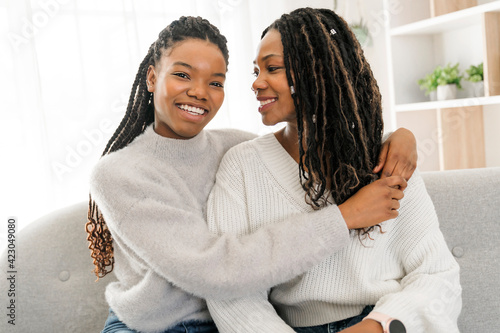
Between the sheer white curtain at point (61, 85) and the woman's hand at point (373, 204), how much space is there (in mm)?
1337

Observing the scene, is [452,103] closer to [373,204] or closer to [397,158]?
[397,158]

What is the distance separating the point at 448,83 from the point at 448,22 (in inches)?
10.4

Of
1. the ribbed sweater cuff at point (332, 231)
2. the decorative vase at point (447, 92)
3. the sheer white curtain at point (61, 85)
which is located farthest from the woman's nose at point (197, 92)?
the decorative vase at point (447, 92)

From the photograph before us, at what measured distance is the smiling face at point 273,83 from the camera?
1124 mm

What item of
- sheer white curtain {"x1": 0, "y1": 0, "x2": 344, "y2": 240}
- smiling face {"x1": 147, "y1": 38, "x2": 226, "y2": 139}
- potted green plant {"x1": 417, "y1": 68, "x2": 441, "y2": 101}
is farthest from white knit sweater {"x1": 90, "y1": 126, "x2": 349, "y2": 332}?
potted green plant {"x1": 417, "y1": 68, "x2": 441, "y2": 101}

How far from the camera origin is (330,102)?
1.12 m

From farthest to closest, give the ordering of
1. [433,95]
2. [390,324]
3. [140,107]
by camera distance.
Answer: [433,95], [140,107], [390,324]

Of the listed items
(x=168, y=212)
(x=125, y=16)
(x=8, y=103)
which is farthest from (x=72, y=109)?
(x=168, y=212)

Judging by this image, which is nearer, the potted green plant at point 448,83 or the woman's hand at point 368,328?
the woman's hand at point 368,328

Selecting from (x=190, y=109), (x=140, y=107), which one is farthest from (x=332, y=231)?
(x=140, y=107)

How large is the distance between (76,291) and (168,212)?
0.53 m

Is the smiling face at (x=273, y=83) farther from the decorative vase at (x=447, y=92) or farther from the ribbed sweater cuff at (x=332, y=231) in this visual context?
the decorative vase at (x=447, y=92)

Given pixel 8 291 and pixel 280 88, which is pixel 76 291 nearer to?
pixel 8 291

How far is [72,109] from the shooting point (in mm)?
1992
